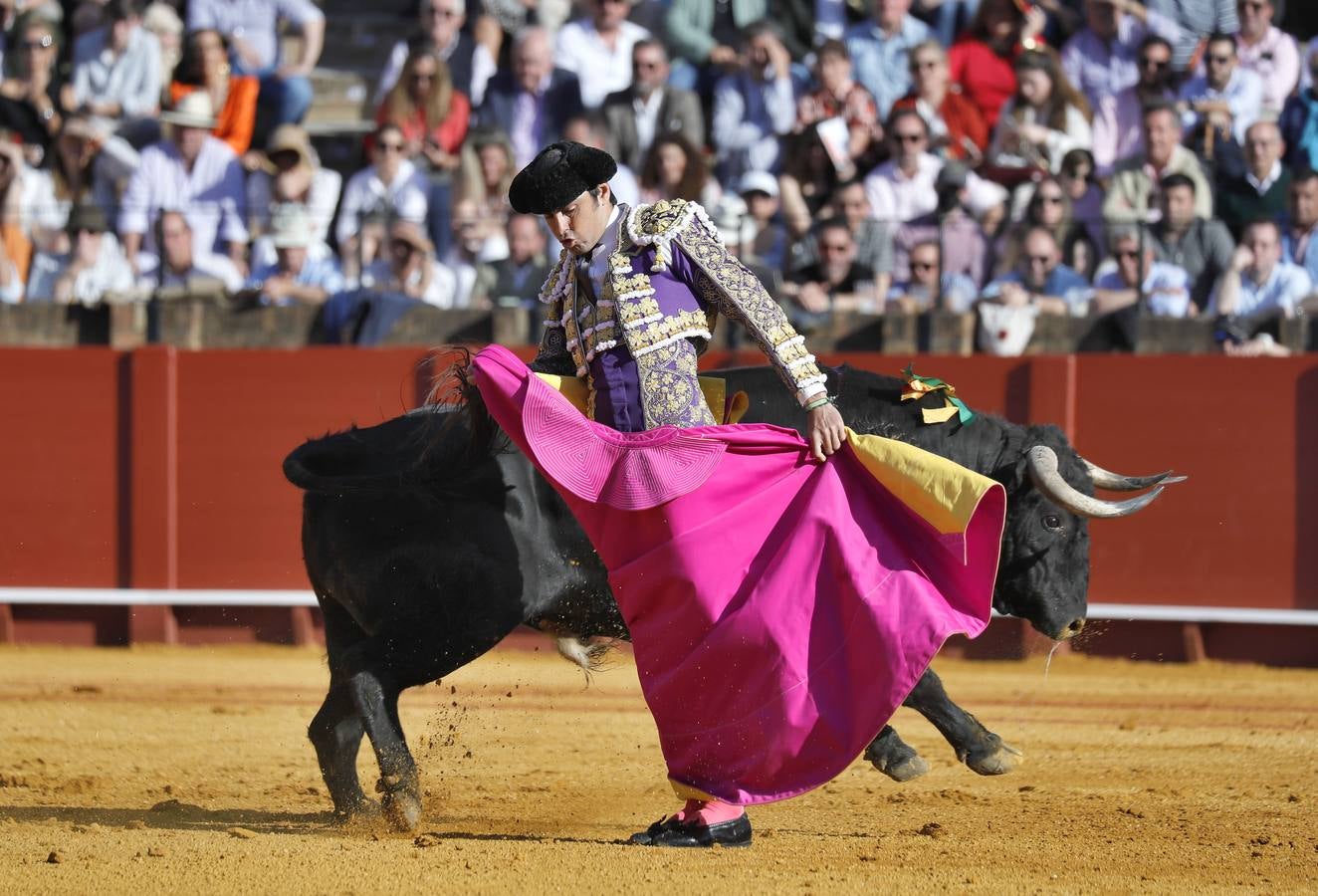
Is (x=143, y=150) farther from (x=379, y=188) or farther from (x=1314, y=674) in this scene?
(x=1314, y=674)

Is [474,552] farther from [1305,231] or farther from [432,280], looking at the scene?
[1305,231]

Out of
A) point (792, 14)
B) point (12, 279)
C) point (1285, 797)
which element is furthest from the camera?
point (792, 14)

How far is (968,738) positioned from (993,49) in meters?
4.98

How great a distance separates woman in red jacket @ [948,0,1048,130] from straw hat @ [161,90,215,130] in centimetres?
341

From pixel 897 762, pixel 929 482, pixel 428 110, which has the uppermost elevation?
pixel 428 110

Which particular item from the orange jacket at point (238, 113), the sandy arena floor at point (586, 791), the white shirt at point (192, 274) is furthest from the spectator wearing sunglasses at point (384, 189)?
the sandy arena floor at point (586, 791)

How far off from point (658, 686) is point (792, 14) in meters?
5.69

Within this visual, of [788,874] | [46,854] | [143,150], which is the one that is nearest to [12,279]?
[143,150]

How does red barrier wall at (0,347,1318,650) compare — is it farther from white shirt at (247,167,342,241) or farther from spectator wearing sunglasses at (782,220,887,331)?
white shirt at (247,167,342,241)

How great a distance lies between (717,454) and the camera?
3500 millimetres

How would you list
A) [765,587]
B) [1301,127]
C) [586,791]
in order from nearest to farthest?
[765,587]
[586,791]
[1301,127]

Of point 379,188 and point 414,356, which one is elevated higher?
point 379,188

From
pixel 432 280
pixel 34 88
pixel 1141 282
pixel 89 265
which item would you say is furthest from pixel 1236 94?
pixel 34 88

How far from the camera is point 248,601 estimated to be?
703 cm
